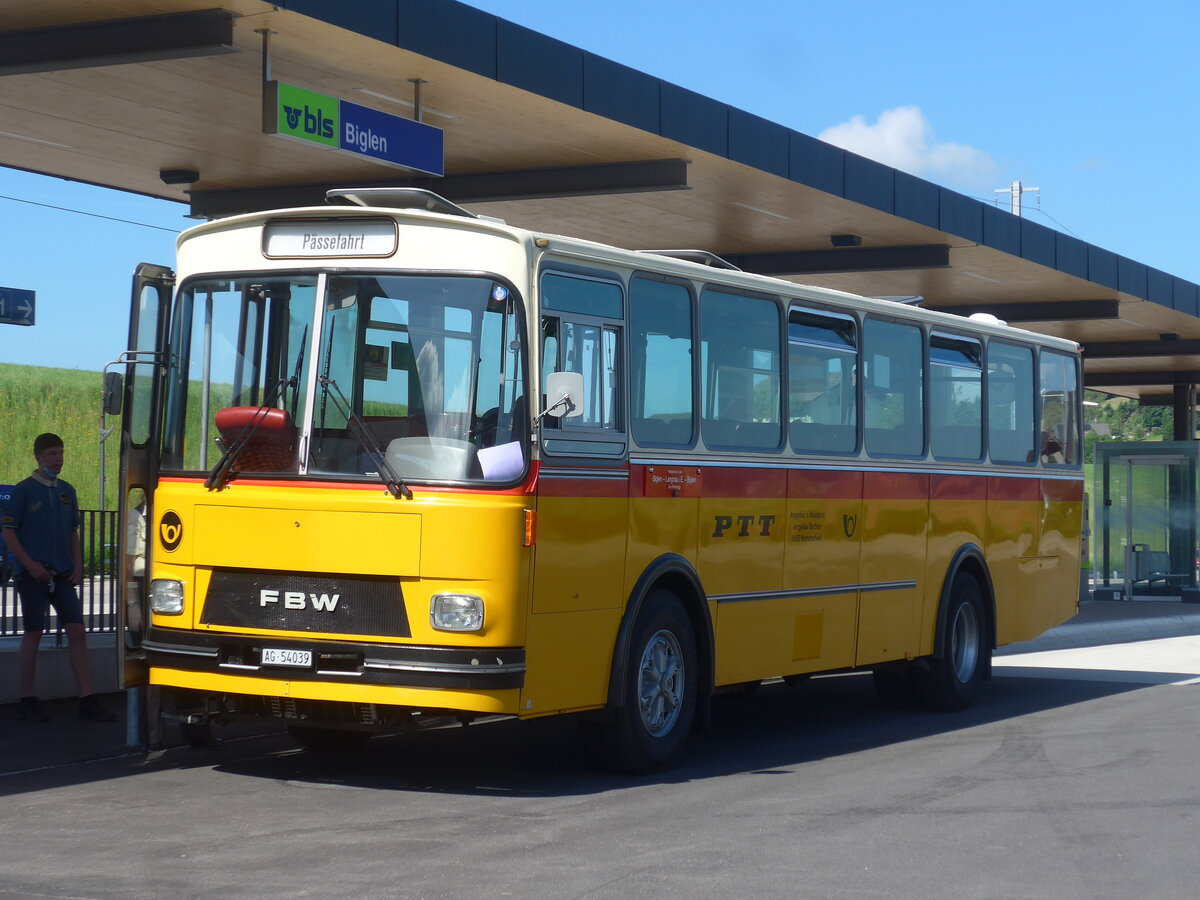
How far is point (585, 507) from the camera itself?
30.5 ft

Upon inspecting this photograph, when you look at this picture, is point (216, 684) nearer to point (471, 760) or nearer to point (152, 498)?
point (152, 498)

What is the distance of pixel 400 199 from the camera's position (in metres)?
9.57

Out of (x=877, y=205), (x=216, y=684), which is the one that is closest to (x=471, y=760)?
(x=216, y=684)

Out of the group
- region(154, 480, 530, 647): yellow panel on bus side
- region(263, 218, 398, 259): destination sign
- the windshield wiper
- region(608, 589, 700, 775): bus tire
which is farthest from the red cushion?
region(608, 589, 700, 775): bus tire

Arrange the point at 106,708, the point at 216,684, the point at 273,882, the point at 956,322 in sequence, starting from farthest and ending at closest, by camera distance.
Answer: the point at 956,322
the point at 106,708
the point at 216,684
the point at 273,882

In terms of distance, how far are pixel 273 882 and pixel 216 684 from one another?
2.42 meters

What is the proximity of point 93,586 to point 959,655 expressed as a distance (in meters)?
7.27

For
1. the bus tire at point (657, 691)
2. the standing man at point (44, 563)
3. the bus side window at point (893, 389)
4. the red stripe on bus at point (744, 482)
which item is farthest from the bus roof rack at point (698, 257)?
the standing man at point (44, 563)

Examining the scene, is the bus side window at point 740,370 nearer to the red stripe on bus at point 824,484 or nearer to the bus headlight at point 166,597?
the red stripe on bus at point 824,484

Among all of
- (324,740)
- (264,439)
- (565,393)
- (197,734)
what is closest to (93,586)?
(324,740)

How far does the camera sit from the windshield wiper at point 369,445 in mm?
8688

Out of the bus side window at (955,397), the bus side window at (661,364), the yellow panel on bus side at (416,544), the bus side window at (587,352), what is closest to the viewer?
the yellow panel on bus side at (416,544)

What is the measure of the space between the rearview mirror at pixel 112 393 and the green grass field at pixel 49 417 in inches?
1244

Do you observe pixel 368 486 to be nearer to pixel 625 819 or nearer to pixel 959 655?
pixel 625 819
